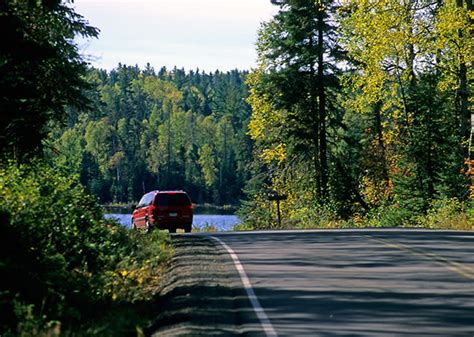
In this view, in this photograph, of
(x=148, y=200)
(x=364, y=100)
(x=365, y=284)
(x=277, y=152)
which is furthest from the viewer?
(x=277, y=152)

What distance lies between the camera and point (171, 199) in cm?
3756

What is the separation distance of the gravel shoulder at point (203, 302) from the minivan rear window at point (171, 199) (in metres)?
15.7

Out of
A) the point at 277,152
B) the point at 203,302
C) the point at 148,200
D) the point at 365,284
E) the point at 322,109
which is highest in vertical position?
the point at 322,109

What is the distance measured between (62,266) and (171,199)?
2181 centimetres

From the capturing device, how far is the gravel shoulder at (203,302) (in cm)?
1179

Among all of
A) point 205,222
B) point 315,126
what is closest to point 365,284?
point 315,126

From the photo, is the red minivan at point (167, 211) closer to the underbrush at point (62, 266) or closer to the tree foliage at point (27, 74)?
the tree foliage at point (27, 74)

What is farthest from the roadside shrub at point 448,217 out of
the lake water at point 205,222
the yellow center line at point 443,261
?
the lake water at point 205,222

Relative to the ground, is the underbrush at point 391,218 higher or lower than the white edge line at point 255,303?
higher

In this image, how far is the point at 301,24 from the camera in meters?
50.2

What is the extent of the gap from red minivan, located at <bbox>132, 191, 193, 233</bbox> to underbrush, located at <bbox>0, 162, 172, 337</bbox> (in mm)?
14047

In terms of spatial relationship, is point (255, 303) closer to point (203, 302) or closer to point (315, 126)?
point (203, 302)

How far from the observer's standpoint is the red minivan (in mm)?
37031

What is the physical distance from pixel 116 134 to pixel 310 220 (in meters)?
146
